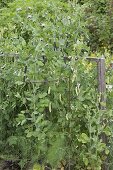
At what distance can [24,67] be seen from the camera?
11.2 feet

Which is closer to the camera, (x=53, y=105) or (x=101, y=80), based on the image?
(x=53, y=105)

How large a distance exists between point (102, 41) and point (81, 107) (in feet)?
17.0

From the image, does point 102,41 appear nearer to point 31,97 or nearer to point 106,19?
point 106,19

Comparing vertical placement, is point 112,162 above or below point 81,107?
below

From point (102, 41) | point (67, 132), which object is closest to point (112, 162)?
point (67, 132)

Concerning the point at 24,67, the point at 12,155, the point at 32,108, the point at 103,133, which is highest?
the point at 24,67

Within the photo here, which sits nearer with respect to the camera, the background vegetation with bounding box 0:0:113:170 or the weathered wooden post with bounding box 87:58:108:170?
the background vegetation with bounding box 0:0:113:170

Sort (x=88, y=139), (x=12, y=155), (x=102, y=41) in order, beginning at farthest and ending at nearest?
(x=102, y=41)
(x=12, y=155)
(x=88, y=139)

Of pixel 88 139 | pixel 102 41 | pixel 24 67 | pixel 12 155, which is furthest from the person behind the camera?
pixel 102 41

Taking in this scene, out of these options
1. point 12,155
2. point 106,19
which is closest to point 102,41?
point 106,19

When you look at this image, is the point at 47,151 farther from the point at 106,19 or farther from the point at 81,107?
the point at 106,19

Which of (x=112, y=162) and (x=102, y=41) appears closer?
(x=112, y=162)

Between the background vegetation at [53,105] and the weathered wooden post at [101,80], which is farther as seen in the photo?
the weathered wooden post at [101,80]

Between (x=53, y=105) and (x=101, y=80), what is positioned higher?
(x=101, y=80)
